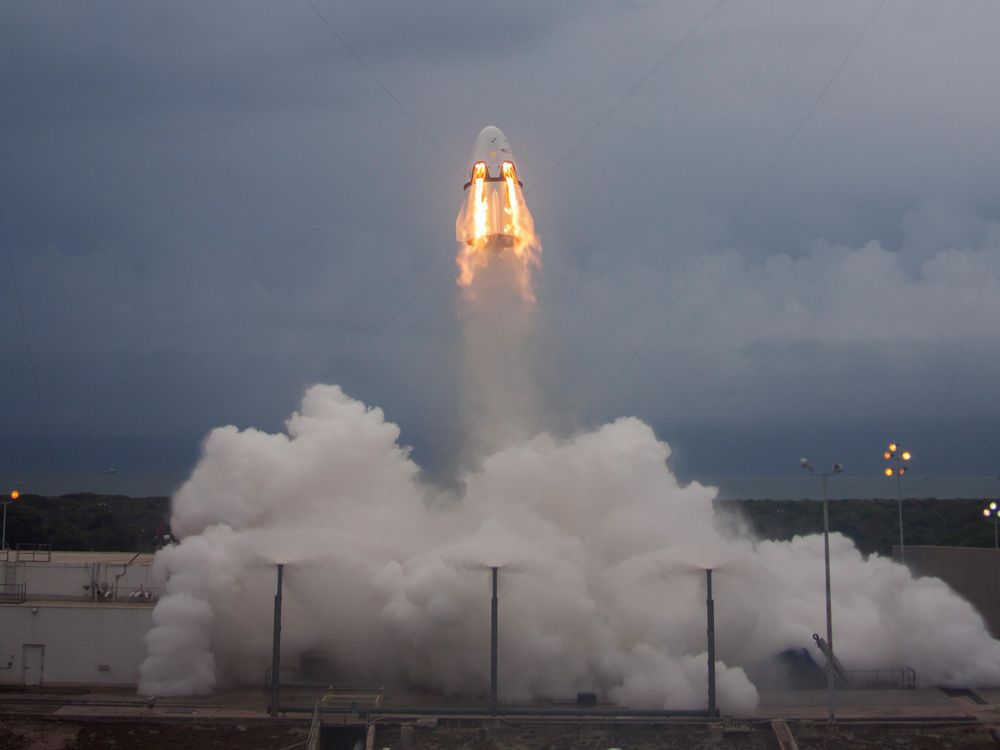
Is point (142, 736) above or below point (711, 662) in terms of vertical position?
below

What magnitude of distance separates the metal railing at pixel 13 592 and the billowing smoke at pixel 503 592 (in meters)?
7.60

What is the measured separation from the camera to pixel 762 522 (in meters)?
92.3

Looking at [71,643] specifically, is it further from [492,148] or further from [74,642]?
[492,148]

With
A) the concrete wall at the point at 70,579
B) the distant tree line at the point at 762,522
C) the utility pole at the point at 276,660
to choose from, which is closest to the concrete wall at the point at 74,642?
the concrete wall at the point at 70,579

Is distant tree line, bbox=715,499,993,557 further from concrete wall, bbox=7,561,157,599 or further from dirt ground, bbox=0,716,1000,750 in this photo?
concrete wall, bbox=7,561,157,599

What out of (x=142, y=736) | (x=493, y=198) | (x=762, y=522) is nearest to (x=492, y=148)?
(x=493, y=198)

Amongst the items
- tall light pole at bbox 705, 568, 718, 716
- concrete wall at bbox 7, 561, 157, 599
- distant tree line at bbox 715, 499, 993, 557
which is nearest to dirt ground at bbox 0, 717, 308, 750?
concrete wall at bbox 7, 561, 157, 599

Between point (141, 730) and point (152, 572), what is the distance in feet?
43.1

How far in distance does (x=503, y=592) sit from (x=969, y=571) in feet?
73.5

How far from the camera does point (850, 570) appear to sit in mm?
47531

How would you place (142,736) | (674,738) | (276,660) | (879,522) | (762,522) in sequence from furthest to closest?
(762,522)
(879,522)
(276,660)
(142,736)
(674,738)

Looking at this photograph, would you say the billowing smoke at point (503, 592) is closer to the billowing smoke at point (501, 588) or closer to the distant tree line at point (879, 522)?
the billowing smoke at point (501, 588)

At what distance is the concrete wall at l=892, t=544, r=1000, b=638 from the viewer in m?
45.3

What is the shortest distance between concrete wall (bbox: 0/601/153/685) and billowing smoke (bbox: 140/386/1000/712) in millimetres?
2433
